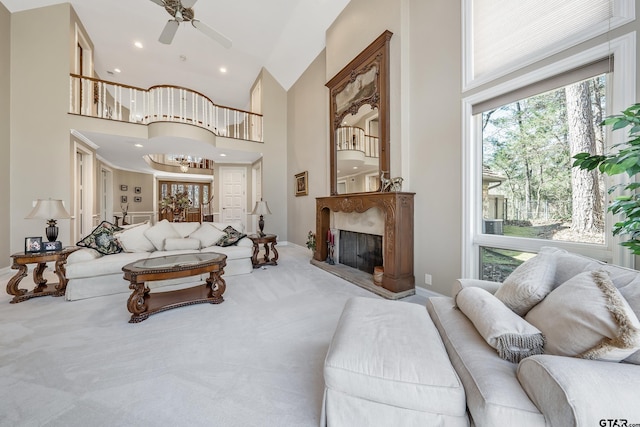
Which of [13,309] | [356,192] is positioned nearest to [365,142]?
[356,192]

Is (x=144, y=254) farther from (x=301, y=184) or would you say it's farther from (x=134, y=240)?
(x=301, y=184)

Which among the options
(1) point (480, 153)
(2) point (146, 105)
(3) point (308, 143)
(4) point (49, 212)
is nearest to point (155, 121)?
(2) point (146, 105)

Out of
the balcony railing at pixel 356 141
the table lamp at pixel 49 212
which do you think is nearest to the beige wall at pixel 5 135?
the table lamp at pixel 49 212

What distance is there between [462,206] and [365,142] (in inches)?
68.2

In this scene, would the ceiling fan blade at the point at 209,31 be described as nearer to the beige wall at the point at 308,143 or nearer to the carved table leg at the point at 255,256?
the beige wall at the point at 308,143

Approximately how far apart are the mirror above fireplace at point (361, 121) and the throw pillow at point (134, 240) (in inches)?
122

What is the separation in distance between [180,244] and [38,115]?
351cm

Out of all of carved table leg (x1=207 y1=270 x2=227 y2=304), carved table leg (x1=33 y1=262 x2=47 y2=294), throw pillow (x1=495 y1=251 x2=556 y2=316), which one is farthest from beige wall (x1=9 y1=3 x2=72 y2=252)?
throw pillow (x1=495 y1=251 x2=556 y2=316)

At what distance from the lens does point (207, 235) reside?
4016 mm

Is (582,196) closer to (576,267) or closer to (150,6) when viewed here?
(576,267)

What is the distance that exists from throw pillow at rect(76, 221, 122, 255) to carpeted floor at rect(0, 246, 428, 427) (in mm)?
695

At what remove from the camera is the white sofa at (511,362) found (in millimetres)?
762

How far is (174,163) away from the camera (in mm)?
10328

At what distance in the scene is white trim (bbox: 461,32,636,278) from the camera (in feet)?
5.22
